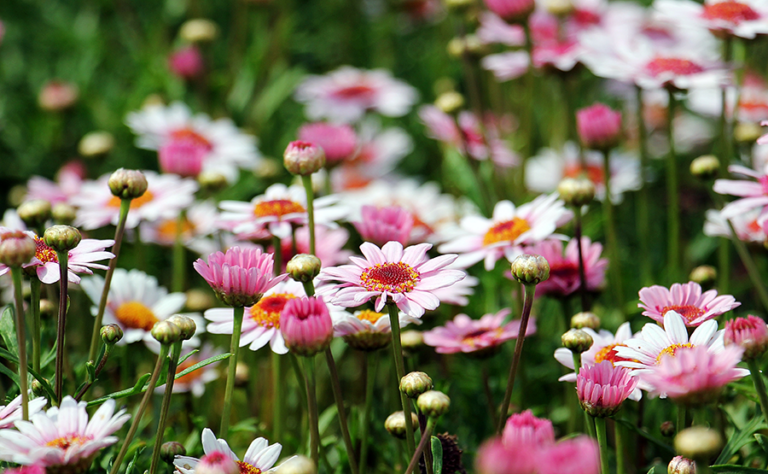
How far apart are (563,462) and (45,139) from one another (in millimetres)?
2970

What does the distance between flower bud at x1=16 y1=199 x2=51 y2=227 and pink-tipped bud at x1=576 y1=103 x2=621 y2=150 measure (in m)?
1.44

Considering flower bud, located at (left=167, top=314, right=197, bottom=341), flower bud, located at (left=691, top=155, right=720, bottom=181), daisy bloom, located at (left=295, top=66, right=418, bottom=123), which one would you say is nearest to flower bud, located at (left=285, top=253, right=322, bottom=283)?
flower bud, located at (left=167, top=314, right=197, bottom=341)

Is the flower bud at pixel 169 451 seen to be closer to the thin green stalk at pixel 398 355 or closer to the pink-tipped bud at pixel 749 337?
the thin green stalk at pixel 398 355

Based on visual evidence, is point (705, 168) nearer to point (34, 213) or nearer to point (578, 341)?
point (578, 341)

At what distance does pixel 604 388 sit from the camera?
1.20 m

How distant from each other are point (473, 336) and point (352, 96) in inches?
72.5

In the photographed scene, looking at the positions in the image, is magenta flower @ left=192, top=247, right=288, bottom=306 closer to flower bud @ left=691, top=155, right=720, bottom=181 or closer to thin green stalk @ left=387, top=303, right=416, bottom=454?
thin green stalk @ left=387, top=303, right=416, bottom=454

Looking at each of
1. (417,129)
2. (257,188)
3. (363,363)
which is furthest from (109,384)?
(417,129)

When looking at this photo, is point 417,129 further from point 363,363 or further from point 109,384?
point 109,384

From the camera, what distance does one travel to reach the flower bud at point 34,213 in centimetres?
158

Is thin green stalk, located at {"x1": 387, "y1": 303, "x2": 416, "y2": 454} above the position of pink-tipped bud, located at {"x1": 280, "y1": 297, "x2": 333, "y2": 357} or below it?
below

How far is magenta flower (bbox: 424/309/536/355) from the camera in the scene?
1658 millimetres

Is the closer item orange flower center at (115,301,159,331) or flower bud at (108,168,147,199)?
flower bud at (108,168,147,199)

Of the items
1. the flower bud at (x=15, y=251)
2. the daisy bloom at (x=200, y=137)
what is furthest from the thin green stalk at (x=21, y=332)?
the daisy bloom at (x=200, y=137)
